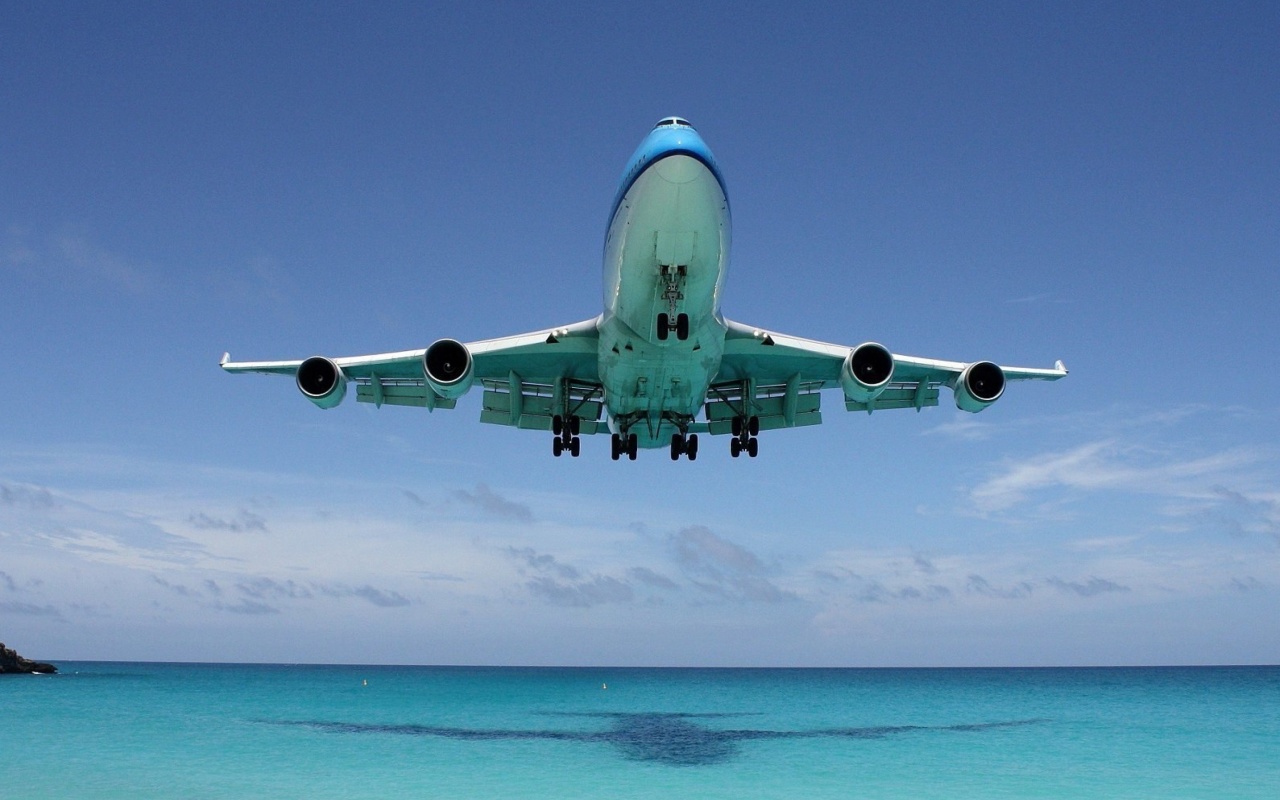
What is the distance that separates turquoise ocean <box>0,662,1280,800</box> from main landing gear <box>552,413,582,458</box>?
24355 millimetres

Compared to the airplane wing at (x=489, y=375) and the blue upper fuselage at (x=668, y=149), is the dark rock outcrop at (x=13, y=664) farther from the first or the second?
the blue upper fuselage at (x=668, y=149)

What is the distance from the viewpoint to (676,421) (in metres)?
26.6

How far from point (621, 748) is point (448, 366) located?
49324 mm

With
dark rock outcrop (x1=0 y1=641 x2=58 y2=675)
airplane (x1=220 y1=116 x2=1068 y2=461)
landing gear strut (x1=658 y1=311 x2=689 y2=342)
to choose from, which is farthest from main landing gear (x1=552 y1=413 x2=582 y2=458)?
dark rock outcrop (x1=0 y1=641 x2=58 y2=675)

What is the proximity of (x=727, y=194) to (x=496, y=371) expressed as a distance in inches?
387

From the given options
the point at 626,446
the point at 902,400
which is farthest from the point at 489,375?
the point at 902,400

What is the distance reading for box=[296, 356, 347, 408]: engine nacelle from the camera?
2362 centimetres

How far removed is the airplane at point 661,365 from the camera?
18.3 m

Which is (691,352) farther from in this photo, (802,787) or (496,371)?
(802,787)

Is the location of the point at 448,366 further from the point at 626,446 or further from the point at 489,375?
the point at 626,446

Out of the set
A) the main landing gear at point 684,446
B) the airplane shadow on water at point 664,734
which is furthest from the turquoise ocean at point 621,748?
the main landing gear at point 684,446

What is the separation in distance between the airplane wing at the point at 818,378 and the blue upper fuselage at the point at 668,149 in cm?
662

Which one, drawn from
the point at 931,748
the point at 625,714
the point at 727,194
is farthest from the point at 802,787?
the point at 625,714

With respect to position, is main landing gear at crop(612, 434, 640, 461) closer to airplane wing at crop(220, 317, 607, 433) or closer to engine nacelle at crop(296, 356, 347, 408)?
airplane wing at crop(220, 317, 607, 433)
